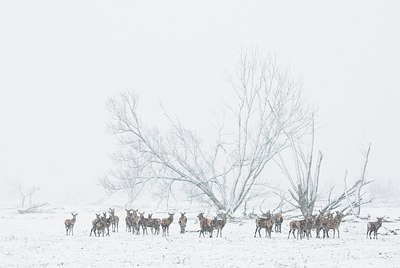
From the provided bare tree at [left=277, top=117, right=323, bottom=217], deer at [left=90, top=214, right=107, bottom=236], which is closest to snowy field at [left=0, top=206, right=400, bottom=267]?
deer at [left=90, top=214, right=107, bottom=236]

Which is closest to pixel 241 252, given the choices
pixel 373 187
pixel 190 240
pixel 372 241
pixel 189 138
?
pixel 190 240

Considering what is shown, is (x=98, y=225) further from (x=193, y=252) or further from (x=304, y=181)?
(x=304, y=181)

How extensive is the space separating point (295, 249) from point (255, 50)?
27.5 meters

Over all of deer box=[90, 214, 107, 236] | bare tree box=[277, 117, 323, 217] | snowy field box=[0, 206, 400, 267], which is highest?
bare tree box=[277, 117, 323, 217]

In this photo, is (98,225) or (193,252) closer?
(193,252)

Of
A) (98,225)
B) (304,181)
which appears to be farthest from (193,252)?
(304,181)

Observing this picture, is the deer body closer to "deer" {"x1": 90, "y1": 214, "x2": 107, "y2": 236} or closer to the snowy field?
"deer" {"x1": 90, "y1": 214, "x2": 107, "y2": 236}

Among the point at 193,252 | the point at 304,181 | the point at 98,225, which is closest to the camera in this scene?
the point at 193,252

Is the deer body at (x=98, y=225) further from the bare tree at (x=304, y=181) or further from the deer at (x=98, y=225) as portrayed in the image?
the bare tree at (x=304, y=181)

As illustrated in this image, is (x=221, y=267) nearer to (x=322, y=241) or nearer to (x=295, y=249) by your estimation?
(x=295, y=249)

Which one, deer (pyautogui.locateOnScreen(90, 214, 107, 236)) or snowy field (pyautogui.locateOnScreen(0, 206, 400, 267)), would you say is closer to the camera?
snowy field (pyautogui.locateOnScreen(0, 206, 400, 267))

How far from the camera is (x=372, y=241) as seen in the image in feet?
71.5

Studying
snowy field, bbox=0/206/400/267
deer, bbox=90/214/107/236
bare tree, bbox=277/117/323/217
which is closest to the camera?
snowy field, bbox=0/206/400/267

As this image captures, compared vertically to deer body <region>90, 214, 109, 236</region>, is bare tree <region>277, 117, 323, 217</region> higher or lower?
higher
